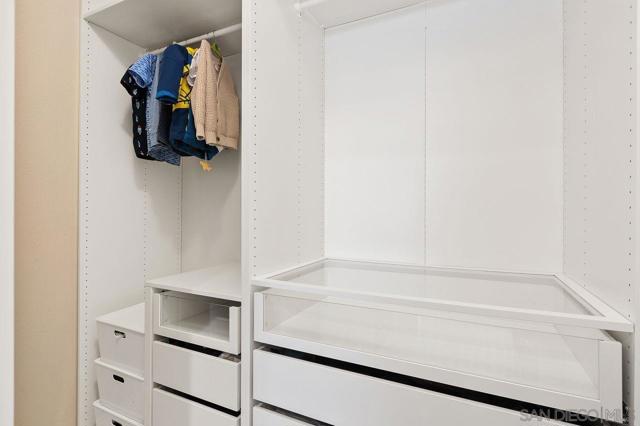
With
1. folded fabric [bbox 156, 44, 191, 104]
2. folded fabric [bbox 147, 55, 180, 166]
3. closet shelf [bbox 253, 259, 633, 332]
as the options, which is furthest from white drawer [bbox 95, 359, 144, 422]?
folded fabric [bbox 156, 44, 191, 104]

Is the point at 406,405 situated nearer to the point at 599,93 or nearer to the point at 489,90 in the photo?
the point at 599,93

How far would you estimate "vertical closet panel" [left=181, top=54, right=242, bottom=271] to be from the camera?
6.17 feet

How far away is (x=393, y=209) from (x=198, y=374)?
103 cm

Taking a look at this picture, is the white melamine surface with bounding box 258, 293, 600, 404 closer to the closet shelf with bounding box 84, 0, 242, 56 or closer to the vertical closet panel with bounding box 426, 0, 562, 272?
the vertical closet panel with bounding box 426, 0, 562, 272

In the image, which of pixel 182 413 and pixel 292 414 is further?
pixel 182 413

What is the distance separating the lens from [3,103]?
0.70 m

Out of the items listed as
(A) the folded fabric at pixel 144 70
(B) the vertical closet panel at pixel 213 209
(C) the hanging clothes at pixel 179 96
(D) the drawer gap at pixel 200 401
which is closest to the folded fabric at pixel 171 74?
(C) the hanging clothes at pixel 179 96

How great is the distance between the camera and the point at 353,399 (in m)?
0.96

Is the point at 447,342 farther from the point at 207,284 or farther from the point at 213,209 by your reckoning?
the point at 213,209

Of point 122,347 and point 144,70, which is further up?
point 144,70

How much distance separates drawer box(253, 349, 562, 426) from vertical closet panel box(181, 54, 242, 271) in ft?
2.94

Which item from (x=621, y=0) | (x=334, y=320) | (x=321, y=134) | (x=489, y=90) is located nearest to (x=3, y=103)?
(x=334, y=320)

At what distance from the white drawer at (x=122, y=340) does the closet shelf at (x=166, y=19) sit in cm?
140

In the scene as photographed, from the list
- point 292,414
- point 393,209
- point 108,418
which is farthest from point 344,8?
point 108,418
